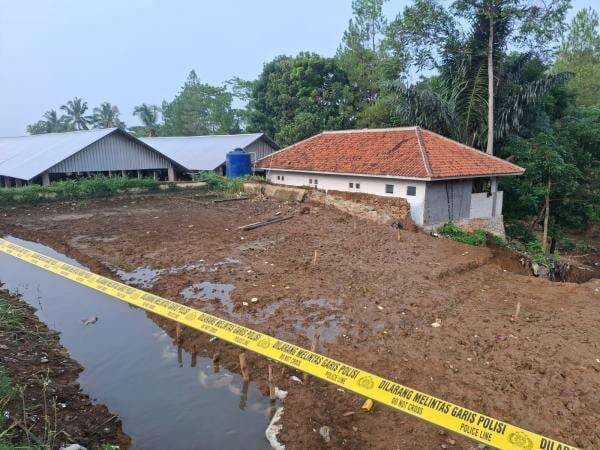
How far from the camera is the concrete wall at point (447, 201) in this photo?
16.2m

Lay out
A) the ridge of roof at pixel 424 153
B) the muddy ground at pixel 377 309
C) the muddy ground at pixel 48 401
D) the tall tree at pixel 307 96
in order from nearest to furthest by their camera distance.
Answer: the muddy ground at pixel 48 401 < the muddy ground at pixel 377 309 < the ridge of roof at pixel 424 153 < the tall tree at pixel 307 96

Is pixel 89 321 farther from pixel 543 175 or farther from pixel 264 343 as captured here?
pixel 543 175

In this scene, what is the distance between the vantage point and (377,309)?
28.2 ft

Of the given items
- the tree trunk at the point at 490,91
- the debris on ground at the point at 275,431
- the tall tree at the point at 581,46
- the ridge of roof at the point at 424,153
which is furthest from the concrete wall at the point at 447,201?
the tall tree at the point at 581,46

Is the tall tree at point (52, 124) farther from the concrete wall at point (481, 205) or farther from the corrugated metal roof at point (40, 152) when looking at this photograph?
the concrete wall at point (481, 205)

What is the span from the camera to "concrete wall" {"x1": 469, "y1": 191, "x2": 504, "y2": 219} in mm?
17969

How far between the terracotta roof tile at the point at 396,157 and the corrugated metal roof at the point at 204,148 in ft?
32.0

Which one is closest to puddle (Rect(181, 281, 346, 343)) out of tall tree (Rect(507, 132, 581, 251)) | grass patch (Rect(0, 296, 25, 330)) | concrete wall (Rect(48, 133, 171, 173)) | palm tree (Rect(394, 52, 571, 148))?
grass patch (Rect(0, 296, 25, 330))

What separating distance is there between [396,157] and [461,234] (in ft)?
13.0

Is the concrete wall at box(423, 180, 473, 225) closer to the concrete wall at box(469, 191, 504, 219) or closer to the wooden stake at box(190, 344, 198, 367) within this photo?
the concrete wall at box(469, 191, 504, 219)

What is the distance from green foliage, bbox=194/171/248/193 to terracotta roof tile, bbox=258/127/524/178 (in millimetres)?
2978

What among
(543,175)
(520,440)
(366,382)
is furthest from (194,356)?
(543,175)

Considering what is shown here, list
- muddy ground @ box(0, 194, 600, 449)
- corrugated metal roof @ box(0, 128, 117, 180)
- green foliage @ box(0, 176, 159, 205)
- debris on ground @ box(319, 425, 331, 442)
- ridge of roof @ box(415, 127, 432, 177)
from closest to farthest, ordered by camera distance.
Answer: debris on ground @ box(319, 425, 331, 442) → muddy ground @ box(0, 194, 600, 449) → ridge of roof @ box(415, 127, 432, 177) → green foliage @ box(0, 176, 159, 205) → corrugated metal roof @ box(0, 128, 117, 180)

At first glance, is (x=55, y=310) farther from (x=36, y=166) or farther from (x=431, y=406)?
(x=36, y=166)
